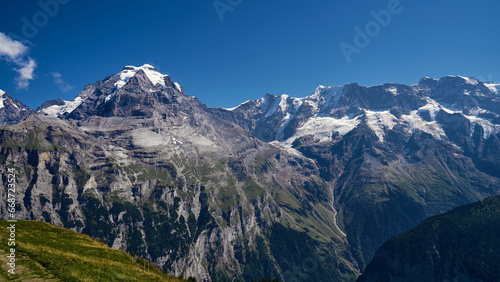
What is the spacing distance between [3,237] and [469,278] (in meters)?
252

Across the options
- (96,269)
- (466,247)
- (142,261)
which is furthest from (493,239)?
(96,269)

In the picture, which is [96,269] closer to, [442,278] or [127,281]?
[127,281]

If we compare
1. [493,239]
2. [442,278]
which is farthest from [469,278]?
[493,239]

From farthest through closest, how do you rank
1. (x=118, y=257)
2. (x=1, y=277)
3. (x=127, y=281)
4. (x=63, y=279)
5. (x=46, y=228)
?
(x=46, y=228) < (x=118, y=257) < (x=127, y=281) < (x=63, y=279) < (x=1, y=277)

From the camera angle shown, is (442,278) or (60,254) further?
(442,278)

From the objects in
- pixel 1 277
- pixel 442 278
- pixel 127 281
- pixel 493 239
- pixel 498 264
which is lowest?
pixel 442 278

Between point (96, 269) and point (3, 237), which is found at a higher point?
point (3, 237)

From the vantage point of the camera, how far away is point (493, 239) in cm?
19338

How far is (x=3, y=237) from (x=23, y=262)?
371 inches

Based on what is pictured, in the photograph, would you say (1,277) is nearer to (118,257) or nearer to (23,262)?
(23,262)

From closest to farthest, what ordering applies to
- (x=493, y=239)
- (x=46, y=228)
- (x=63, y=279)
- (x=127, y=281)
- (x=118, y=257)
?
Answer: (x=63, y=279)
(x=127, y=281)
(x=118, y=257)
(x=46, y=228)
(x=493, y=239)

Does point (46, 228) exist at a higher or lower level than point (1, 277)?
higher

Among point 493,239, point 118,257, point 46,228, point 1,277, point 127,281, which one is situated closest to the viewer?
point 1,277

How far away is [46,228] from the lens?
57.6 m
